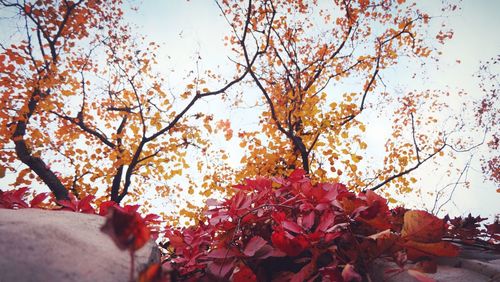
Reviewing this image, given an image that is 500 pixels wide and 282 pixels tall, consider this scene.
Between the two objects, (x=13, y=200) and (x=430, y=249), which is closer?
(x=430, y=249)

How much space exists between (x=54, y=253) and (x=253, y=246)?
2.89 ft

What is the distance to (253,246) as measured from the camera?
4.87 feet

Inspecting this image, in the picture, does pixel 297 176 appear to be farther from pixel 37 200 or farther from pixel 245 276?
pixel 37 200

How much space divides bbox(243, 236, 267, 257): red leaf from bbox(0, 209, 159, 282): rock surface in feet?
1.74

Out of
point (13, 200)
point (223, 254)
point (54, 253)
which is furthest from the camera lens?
point (13, 200)


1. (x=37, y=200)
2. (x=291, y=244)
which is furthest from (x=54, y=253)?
(x=37, y=200)

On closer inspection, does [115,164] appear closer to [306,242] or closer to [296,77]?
[296,77]

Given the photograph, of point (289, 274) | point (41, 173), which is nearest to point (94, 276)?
point (289, 274)

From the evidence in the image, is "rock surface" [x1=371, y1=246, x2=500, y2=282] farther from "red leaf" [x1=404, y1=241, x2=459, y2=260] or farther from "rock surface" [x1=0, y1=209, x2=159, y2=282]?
"rock surface" [x1=0, y1=209, x2=159, y2=282]

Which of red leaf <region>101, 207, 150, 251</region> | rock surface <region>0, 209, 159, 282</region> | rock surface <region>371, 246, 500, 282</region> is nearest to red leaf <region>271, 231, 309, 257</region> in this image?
rock surface <region>371, 246, 500, 282</region>

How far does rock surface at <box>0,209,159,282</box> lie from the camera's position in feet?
3.14

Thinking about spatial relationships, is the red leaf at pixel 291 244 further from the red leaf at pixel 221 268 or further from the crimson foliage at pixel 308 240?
the red leaf at pixel 221 268

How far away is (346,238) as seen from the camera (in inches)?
58.5

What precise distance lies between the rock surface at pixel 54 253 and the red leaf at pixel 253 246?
0.53 meters
